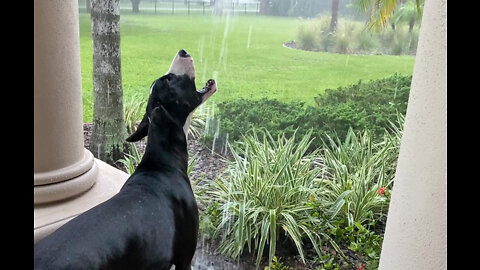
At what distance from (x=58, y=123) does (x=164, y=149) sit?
0.57 metres

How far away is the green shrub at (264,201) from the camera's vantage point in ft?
8.84

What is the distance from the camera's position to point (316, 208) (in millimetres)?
2902

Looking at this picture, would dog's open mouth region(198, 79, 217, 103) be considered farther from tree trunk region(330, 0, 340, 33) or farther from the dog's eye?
tree trunk region(330, 0, 340, 33)

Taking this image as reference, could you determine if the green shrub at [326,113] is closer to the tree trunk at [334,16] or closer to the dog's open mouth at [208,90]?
the tree trunk at [334,16]

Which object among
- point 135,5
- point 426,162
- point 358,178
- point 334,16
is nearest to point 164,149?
point 426,162

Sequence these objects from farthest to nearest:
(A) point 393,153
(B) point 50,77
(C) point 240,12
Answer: (C) point 240,12, (A) point 393,153, (B) point 50,77

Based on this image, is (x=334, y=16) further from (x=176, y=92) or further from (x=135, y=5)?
(x=176, y=92)

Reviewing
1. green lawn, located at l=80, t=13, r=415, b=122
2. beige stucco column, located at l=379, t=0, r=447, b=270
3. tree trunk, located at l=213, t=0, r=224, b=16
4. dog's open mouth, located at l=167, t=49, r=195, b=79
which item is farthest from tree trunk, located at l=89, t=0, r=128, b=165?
beige stucco column, located at l=379, t=0, r=447, b=270
